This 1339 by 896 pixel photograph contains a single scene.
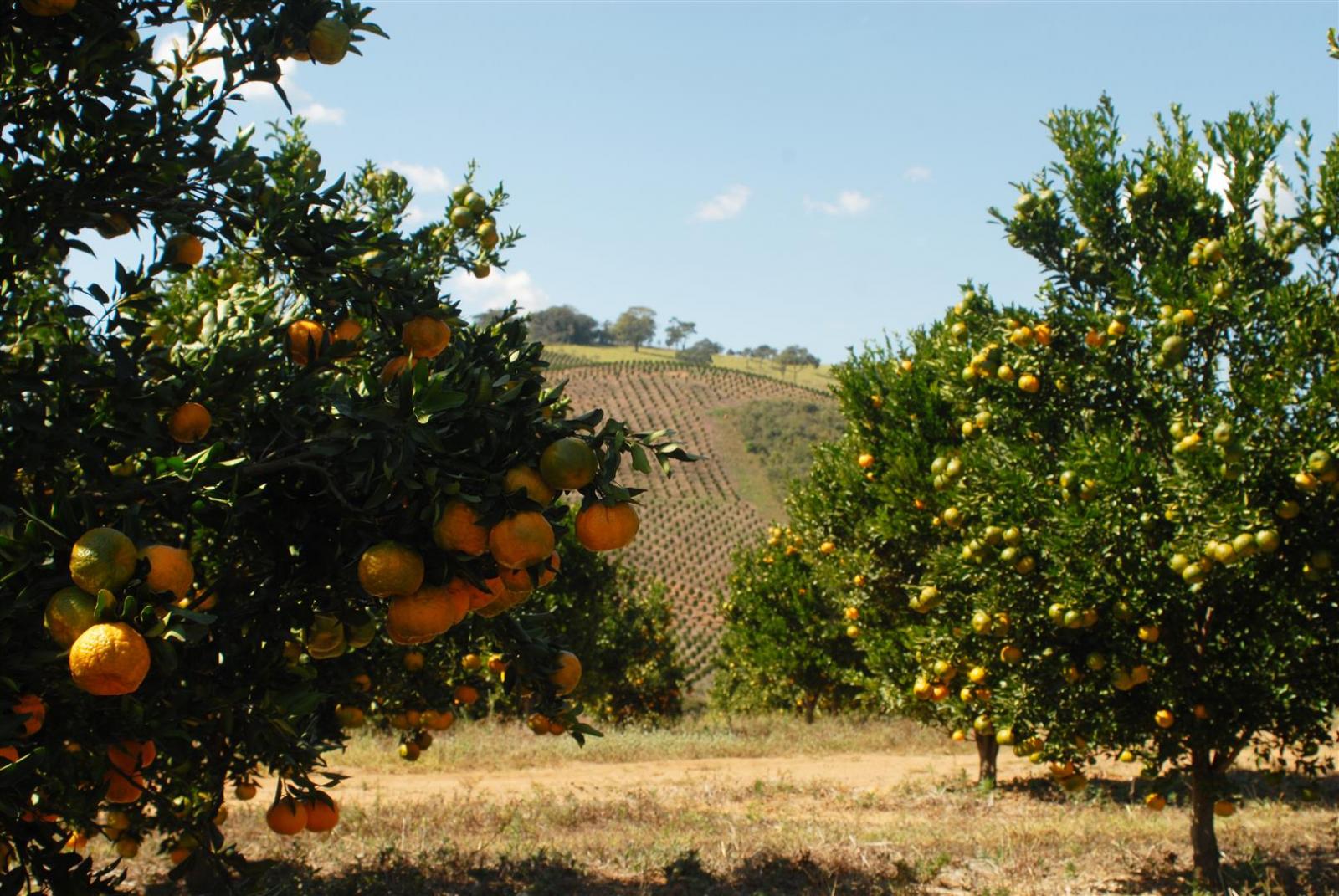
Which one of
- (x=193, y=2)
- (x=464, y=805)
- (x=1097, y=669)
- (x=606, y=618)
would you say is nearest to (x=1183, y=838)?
(x=1097, y=669)

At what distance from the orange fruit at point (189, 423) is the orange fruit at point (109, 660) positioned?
0.89 m

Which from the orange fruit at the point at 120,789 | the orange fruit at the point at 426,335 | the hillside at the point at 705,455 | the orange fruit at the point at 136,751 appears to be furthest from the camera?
the hillside at the point at 705,455

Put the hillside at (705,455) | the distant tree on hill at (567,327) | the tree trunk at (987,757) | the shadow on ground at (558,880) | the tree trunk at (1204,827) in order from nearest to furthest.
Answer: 1. the shadow on ground at (558,880)
2. the tree trunk at (1204,827)
3. the tree trunk at (987,757)
4. the hillside at (705,455)
5. the distant tree on hill at (567,327)

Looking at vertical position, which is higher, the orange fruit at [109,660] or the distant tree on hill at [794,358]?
the distant tree on hill at [794,358]

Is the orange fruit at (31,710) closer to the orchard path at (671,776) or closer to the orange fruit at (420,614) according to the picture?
the orange fruit at (420,614)

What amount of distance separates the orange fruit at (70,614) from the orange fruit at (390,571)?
0.48 m

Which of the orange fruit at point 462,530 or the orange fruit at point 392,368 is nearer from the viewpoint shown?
the orange fruit at point 462,530

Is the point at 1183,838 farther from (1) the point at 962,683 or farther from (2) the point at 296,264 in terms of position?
(2) the point at 296,264

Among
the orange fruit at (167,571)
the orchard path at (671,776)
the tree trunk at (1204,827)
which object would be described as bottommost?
the orchard path at (671,776)

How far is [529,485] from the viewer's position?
1.96m

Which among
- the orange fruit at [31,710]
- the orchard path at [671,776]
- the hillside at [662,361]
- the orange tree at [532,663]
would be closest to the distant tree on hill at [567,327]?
the hillside at [662,361]

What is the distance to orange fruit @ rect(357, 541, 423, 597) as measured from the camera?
1.98m

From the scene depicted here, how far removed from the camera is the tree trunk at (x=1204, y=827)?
6.19 metres

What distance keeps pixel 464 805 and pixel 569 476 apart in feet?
25.4
